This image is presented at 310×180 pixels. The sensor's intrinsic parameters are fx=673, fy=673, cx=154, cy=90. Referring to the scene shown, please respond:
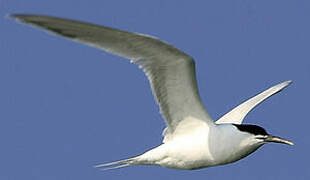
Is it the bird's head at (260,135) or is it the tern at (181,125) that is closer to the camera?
the tern at (181,125)

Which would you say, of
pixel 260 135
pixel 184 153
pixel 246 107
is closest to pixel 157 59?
pixel 184 153

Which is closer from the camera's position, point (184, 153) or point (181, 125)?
point (184, 153)

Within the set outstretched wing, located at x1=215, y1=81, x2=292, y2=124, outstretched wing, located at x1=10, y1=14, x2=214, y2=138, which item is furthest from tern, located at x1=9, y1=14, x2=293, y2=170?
outstretched wing, located at x1=215, y1=81, x2=292, y2=124

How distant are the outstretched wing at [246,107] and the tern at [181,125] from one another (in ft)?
4.17

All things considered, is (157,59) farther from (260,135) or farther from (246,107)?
(246,107)

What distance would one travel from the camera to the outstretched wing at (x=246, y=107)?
9.73m

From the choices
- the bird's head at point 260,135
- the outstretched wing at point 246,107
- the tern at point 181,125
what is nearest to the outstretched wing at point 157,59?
the tern at point 181,125

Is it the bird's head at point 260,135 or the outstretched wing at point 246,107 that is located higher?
the outstretched wing at point 246,107

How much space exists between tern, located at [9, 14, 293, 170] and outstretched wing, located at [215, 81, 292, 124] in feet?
4.17

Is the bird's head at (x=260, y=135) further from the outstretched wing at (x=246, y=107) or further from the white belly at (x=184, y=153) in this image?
the outstretched wing at (x=246, y=107)

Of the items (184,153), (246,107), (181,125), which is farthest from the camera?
(246,107)

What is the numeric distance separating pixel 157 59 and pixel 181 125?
120 centimetres

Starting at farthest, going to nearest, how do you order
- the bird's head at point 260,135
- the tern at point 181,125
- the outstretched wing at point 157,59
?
the bird's head at point 260,135 → the tern at point 181,125 → the outstretched wing at point 157,59

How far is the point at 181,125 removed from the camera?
28.0 feet
